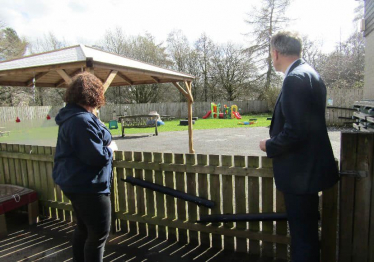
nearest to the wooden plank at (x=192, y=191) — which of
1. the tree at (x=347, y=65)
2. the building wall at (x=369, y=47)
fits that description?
the building wall at (x=369, y=47)

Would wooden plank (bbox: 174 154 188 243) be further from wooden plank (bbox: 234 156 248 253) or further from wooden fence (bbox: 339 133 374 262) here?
wooden fence (bbox: 339 133 374 262)

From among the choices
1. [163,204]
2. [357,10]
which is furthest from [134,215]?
[357,10]

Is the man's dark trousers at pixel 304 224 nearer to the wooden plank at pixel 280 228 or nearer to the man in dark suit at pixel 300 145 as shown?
the man in dark suit at pixel 300 145

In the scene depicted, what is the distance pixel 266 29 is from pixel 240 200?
33.9m

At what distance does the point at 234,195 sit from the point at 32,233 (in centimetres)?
277

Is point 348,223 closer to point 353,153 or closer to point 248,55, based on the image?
point 353,153

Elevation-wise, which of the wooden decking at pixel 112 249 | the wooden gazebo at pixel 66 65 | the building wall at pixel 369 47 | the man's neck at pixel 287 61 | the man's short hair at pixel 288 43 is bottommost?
the wooden decking at pixel 112 249

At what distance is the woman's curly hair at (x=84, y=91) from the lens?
2.03 meters

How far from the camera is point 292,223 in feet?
6.04

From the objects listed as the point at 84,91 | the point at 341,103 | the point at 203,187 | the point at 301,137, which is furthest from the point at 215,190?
the point at 341,103

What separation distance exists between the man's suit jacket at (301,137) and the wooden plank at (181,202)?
1386 mm

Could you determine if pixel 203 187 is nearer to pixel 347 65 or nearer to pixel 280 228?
pixel 280 228

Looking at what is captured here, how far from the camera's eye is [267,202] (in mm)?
2703

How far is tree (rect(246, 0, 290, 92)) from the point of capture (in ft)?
106
